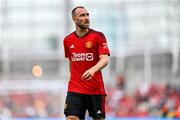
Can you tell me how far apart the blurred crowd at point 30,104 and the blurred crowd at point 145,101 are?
63.9 inches

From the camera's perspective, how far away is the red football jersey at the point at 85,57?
9453 millimetres

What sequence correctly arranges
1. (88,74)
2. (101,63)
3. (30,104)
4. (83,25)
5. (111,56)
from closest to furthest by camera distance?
1. (88,74)
2. (101,63)
3. (83,25)
4. (30,104)
5. (111,56)

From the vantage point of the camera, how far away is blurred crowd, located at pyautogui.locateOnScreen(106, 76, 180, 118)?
2051cm

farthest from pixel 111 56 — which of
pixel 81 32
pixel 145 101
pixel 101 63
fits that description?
pixel 101 63

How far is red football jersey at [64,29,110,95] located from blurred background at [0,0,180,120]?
10931 mm

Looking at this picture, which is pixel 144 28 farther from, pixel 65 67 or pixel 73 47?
pixel 73 47

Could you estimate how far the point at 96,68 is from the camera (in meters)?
8.97

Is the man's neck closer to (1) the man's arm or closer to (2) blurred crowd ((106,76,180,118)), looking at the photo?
(1) the man's arm

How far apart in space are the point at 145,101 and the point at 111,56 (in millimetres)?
5299

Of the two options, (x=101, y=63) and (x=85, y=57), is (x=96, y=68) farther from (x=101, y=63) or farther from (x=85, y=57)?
(x=85, y=57)

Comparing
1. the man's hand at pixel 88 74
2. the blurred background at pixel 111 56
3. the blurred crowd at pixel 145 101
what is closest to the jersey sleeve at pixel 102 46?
the man's hand at pixel 88 74

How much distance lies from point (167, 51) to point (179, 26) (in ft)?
3.88

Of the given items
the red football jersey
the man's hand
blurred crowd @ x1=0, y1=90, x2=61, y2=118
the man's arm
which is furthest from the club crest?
blurred crowd @ x1=0, y1=90, x2=61, y2=118

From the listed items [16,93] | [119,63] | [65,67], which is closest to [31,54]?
[65,67]
